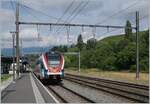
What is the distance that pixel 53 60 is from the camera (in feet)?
121

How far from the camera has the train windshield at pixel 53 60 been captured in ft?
120

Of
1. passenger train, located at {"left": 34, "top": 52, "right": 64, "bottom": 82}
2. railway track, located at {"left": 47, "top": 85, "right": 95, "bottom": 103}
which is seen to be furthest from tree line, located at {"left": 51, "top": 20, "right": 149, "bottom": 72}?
railway track, located at {"left": 47, "top": 85, "right": 95, "bottom": 103}

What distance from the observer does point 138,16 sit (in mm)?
47625

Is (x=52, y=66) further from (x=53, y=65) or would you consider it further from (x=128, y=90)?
(x=128, y=90)

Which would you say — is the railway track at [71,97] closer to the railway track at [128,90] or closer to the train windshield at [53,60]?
the railway track at [128,90]

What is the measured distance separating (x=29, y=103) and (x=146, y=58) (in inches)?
3414

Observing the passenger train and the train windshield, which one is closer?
the passenger train

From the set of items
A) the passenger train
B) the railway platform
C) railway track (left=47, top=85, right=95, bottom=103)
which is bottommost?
railway track (left=47, top=85, right=95, bottom=103)

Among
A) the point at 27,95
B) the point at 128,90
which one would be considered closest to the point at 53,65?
the point at 128,90

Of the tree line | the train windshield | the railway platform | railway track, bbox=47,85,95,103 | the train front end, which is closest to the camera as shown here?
the railway platform

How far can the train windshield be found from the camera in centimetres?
3659

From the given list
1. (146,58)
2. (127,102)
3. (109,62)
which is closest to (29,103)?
(127,102)

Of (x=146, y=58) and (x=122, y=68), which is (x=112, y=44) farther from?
(x=146, y=58)

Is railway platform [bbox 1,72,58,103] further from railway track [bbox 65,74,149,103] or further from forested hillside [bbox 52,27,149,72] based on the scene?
forested hillside [bbox 52,27,149,72]
